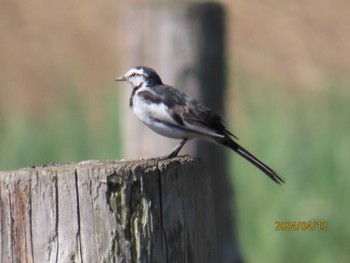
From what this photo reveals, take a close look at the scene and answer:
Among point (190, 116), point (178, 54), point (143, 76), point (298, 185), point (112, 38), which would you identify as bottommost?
point (298, 185)

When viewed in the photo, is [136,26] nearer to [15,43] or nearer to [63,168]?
[63,168]

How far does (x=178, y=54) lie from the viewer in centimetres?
639

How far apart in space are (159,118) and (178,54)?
110cm

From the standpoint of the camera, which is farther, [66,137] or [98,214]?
[66,137]

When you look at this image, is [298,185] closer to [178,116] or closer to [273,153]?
[273,153]

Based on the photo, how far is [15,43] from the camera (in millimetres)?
18203

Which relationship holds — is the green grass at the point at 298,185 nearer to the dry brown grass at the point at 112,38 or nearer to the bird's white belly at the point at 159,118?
the bird's white belly at the point at 159,118

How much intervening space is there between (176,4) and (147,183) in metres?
2.69

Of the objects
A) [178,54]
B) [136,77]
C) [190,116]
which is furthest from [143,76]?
[178,54]

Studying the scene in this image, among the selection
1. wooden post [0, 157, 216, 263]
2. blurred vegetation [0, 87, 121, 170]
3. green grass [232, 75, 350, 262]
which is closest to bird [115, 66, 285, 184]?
wooden post [0, 157, 216, 263]

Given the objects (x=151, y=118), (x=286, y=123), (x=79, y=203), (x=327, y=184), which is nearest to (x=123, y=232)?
(x=79, y=203)
